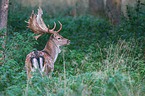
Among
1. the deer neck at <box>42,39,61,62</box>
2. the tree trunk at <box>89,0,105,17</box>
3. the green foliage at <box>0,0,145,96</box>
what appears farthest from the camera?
the tree trunk at <box>89,0,105,17</box>

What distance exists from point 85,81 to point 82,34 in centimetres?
473

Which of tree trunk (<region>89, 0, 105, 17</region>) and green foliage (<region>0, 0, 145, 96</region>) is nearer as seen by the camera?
green foliage (<region>0, 0, 145, 96</region>)

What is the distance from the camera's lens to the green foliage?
4820 mm

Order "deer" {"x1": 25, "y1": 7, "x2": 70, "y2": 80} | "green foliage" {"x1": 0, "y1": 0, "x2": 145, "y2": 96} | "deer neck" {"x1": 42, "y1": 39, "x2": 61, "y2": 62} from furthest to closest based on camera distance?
"deer neck" {"x1": 42, "y1": 39, "x2": 61, "y2": 62}
"deer" {"x1": 25, "y1": 7, "x2": 70, "y2": 80}
"green foliage" {"x1": 0, "y1": 0, "x2": 145, "y2": 96}

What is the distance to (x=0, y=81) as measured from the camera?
→ 5328 mm

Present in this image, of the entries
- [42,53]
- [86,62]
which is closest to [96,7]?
[86,62]

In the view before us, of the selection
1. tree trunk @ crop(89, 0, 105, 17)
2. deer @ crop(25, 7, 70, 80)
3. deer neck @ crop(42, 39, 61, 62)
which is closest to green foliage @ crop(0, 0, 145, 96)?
deer @ crop(25, 7, 70, 80)

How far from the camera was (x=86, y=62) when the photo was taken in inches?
272

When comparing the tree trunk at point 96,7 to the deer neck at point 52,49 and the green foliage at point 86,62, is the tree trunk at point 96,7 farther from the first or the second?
the deer neck at point 52,49

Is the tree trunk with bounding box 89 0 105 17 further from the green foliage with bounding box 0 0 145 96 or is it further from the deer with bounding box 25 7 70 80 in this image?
the deer with bounding box 25 7 70 80

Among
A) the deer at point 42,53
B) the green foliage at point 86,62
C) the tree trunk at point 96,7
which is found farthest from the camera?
the tree trunk at point 96,7

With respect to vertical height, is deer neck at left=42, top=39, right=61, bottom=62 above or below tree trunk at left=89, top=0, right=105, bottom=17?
below

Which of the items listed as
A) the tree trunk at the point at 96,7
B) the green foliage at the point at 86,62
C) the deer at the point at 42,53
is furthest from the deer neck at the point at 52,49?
the tree trunk at the point at 96,7

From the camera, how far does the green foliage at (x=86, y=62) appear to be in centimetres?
482
